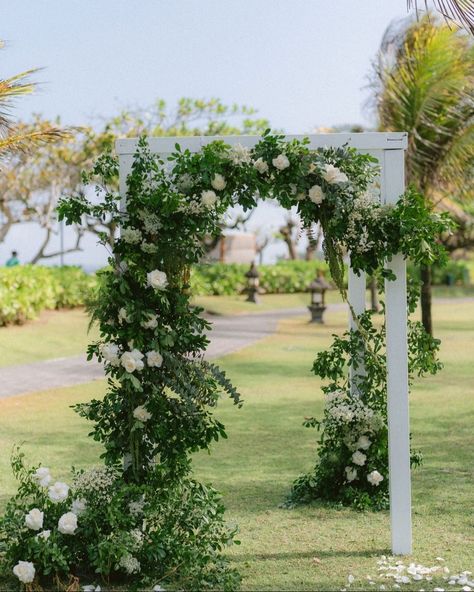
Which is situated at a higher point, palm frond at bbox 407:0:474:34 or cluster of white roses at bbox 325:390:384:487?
palm frond at bbox 407:0:474:34

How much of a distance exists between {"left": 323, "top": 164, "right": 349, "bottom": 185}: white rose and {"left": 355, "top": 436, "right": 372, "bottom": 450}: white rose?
2.28 metres

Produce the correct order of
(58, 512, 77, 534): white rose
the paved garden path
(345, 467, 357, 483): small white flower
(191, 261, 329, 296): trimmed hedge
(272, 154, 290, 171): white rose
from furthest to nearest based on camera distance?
(191, 261, 329, 296): trimmed hedge
the paved garden path
(345, 467, 357, 483): small white flower
(272, 154, 290, 171): white rose
(58, 512, 77, 534): white rose

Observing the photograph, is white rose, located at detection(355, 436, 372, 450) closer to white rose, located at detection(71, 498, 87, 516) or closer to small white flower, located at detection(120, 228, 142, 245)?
white rose, located at detection(71, 498, 87, 516)

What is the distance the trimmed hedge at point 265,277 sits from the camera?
31.2 m

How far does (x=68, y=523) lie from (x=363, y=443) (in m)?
2.54

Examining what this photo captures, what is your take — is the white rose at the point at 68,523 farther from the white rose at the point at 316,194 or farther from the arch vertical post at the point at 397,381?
the white rose at the point at 316,194

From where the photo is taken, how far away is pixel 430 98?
1531 cm

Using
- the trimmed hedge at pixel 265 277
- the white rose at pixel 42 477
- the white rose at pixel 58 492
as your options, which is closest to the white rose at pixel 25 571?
the white rose at pixel 58 492

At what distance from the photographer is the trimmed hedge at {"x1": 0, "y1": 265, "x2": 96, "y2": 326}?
18406 millimetres

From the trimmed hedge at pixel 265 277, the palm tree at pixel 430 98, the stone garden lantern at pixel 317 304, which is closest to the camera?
the palm tree at pixel 430 98

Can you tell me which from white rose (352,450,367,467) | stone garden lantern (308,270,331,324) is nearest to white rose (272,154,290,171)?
white rose (352,450,367,467)

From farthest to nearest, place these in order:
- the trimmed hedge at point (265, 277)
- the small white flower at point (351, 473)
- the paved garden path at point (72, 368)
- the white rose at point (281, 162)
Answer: the trimmed hedge at point (265, 277) → the paved garden path at point (72, 368) → the small white flower at point (351, 473) → the white rose at point (281, 162)

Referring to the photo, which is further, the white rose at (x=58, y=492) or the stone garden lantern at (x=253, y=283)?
the stone garden lantern at (x=253, y=283)

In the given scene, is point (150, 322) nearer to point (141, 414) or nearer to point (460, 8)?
point (141, 414)
